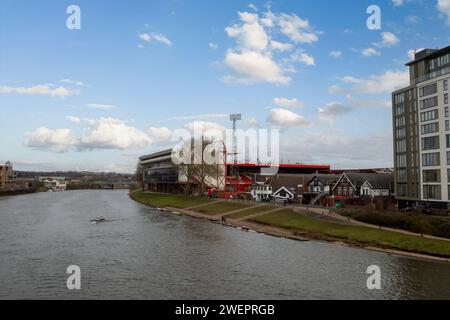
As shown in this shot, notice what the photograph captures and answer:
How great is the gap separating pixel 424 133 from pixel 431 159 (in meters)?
5.89

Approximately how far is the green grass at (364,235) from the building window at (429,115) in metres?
35.4

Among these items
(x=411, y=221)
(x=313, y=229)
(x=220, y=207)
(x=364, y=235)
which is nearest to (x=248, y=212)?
(x=220, y=207)

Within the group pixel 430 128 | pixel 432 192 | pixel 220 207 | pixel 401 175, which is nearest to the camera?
pixel 432 192

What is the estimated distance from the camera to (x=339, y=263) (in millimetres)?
44562

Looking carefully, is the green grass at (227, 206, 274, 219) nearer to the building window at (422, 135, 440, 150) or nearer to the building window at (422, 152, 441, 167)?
the building window at (422, 152, 441, 167)

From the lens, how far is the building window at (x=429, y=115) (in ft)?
273

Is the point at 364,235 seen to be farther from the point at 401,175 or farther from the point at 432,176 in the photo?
the point at 401,175

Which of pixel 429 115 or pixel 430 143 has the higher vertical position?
pixel 429 115

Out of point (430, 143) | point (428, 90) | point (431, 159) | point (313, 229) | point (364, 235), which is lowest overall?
point (313, 229)

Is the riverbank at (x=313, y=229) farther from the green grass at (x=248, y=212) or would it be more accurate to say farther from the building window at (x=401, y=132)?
the building window at (x=401, y=132)

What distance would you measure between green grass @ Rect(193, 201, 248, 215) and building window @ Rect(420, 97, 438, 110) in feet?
152

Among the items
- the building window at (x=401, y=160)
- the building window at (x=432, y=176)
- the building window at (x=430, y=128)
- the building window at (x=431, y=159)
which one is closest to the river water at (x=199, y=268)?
the building window at (x=432, y=176)

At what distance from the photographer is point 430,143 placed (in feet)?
278

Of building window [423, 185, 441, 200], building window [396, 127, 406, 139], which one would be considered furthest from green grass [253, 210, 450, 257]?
building window [396, 127, 406, 139]
